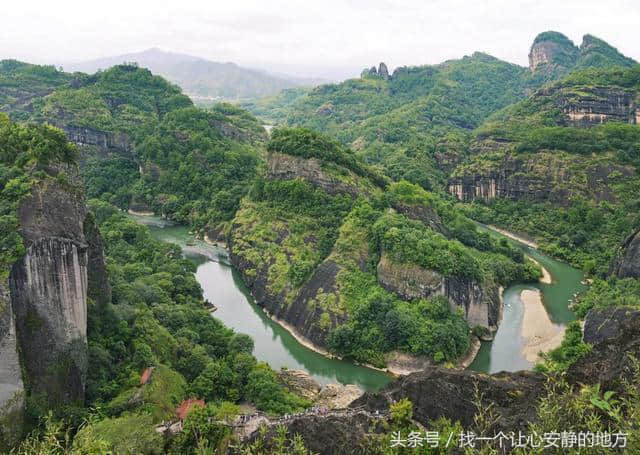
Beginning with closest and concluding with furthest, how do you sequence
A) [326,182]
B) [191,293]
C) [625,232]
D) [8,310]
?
[8,310] → [191,293] → [326,182] → [625,232]

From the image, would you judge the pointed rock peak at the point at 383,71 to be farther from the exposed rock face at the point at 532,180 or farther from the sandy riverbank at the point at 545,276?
the sandy riverbank at the point at 545,276

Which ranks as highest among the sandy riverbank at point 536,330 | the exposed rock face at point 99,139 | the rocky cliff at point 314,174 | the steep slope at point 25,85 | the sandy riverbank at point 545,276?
the steep slope at point 25,85

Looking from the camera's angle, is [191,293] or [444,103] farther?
[444,103]

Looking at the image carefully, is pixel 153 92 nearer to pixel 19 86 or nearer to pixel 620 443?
pixel 19 86

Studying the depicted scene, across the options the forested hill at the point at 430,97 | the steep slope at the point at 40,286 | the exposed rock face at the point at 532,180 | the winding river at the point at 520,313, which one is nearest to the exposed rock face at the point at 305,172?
the winding river at the point at 520,313

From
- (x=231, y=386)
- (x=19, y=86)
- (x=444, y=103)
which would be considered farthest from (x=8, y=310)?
(x=444, y=103)

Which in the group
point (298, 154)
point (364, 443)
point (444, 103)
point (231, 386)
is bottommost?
point (231, 386)

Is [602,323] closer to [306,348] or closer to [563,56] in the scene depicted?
[306,348]

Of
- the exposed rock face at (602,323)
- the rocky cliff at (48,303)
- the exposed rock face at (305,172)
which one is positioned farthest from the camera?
the exposed rock face at (305,172)
